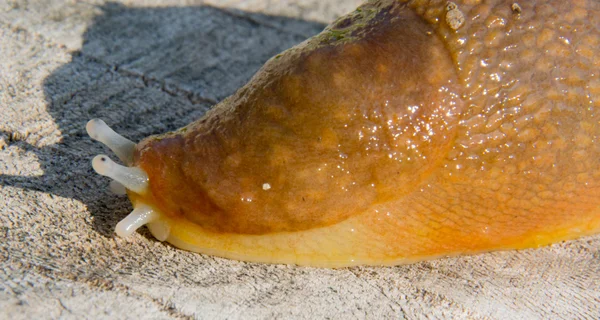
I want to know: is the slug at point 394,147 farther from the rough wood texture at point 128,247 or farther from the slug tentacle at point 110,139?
the rough wood texture at point 128,247

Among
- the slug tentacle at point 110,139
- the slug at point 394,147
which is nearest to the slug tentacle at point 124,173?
the slug at point 394,147

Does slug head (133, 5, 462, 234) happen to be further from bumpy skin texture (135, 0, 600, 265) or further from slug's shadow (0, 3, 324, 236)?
slug's shadow (0, 3, 324, 236)

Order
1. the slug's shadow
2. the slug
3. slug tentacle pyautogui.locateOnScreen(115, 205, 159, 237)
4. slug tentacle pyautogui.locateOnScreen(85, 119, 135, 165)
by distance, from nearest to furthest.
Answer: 1. slug tentacle pyautogui.locateOnScreen(115, 205, 159, 237)
2. the slug
3. slug tentacle pyautogui.locateOnScreen(85, 119, 135, 165)
4. the slug's shadow

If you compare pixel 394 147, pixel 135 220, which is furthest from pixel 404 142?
pixel 135 220

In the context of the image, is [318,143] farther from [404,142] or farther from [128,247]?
[128,247]

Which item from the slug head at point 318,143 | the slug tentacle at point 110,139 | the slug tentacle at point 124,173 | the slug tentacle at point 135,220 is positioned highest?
the slug head at point 318,143

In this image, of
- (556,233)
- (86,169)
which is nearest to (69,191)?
(86,169)

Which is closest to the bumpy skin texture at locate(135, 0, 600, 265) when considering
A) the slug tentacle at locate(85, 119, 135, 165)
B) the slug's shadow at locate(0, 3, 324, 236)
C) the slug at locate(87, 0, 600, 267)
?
the slug at locate(87, 0, 600, 267)
